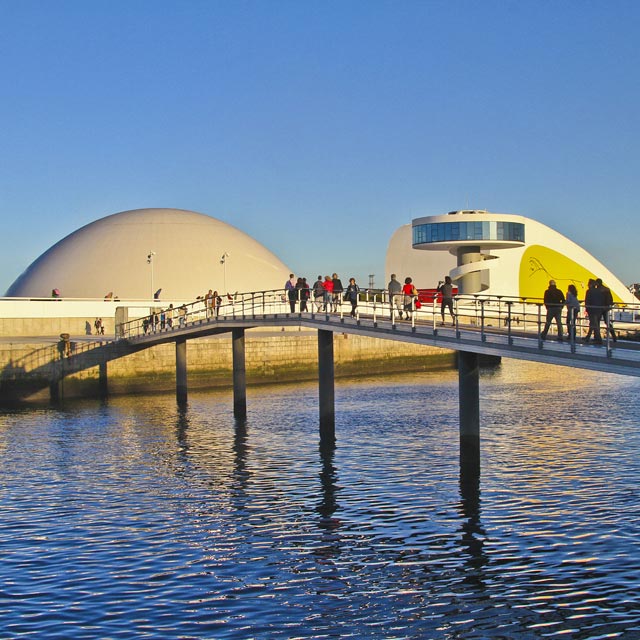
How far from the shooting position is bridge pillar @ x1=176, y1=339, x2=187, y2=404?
156ft

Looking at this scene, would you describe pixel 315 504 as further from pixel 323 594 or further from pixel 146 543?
pixel 323 594

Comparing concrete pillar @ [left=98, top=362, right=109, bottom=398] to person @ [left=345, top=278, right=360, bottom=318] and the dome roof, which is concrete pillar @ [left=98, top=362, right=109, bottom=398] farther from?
the dome roof

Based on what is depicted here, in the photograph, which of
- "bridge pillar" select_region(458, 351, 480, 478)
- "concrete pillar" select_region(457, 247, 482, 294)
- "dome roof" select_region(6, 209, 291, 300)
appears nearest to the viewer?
"bridge pillar" select_region(458, 351, 480, 478)

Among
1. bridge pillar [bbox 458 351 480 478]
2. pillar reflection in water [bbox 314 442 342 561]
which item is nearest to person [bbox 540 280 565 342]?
bridge pillar [bbox 458 351 480 478]

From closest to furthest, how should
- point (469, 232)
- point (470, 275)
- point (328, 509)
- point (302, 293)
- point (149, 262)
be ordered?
point (328, 509), point (302, 293), point (149, 262), point (469, 232), point (470, 275)

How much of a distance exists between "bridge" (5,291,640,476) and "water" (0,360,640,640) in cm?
220

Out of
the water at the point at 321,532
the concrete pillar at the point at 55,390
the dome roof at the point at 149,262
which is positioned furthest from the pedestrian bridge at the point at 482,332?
the dome roof at the point at 149,262

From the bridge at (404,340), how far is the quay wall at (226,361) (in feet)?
2.22

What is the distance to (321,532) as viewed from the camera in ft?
65.9

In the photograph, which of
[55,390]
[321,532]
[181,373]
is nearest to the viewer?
[321,532]

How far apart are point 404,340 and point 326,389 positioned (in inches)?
278

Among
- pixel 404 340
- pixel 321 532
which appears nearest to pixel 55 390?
pixel 404 340

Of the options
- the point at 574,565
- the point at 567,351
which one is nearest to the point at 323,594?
the point at 574,565

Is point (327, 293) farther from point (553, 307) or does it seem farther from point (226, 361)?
point (226, 361)
